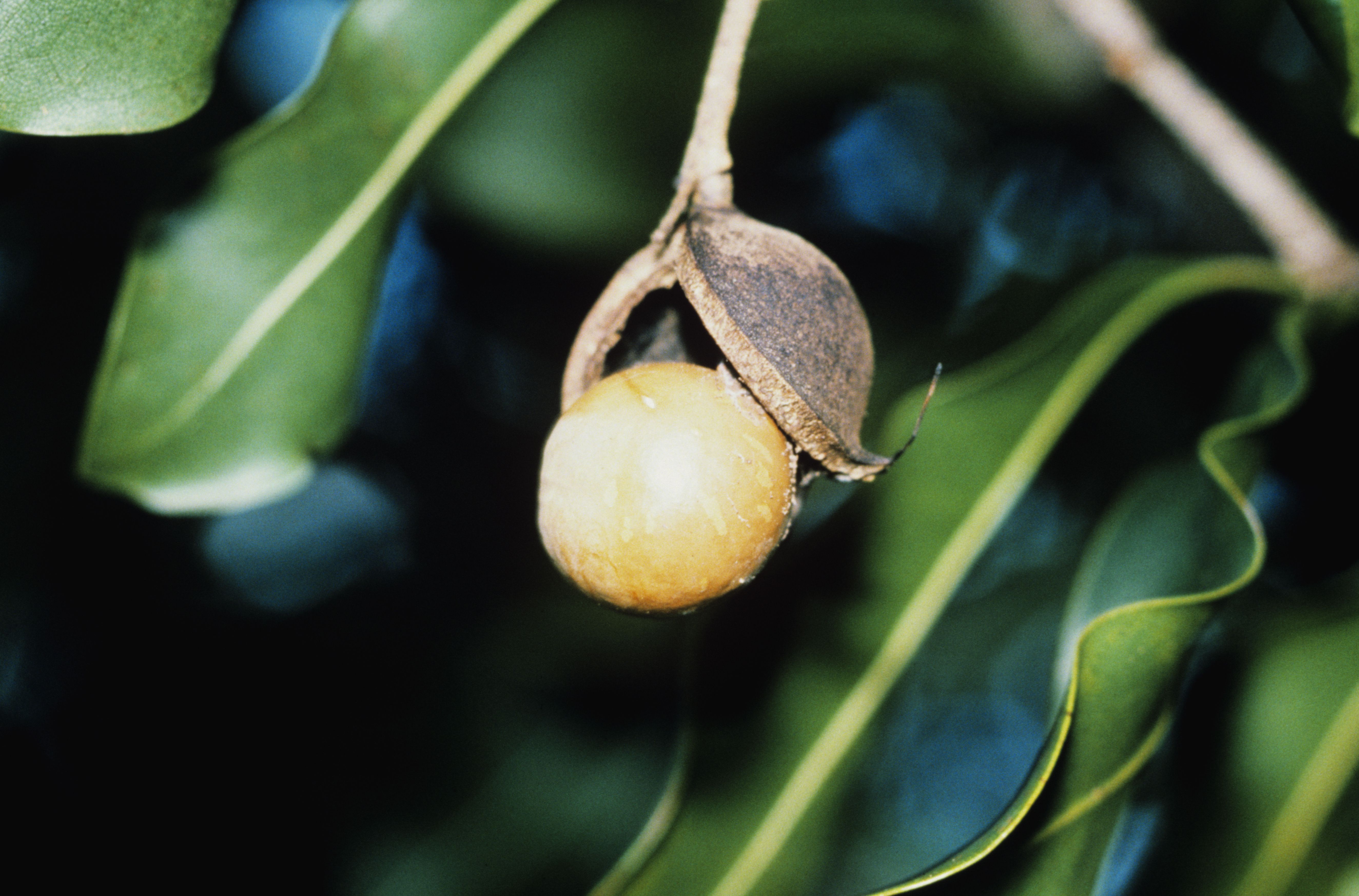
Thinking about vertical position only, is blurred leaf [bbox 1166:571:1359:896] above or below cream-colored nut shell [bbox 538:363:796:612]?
below

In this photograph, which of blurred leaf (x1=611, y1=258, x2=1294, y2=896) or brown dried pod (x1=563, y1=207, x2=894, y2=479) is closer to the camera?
brown dried pod (x1=563, y1=207, x2=894, y2=479)

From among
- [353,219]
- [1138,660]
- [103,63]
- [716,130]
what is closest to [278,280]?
[353,219]

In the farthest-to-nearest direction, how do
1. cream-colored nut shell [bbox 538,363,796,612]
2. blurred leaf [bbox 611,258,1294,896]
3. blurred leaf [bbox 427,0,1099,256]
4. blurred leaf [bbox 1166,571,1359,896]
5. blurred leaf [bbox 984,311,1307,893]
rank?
blurred leaf [bbox 427,0,1099,256] < blurred leaf [bbox 611,258,1294,896] < blurred leaf [bbox 1166,571,1359,896] < blurred leaf [bbox 984,311,1307,893] < cream-colored nut shell [bbox 538,363,796,612]

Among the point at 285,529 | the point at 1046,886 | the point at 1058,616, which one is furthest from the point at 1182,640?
the point at 285,529

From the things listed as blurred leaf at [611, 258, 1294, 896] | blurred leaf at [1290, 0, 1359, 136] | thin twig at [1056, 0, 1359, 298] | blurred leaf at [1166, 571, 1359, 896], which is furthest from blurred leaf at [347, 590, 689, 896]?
blurred leaf at [1290, 0, 1359, 136]

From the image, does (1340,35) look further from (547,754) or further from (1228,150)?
(547,754)

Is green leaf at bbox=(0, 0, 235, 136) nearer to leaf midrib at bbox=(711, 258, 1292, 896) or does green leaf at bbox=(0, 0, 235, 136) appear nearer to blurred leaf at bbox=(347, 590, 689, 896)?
leaf midrib at bbox=(711, 258, 1292, 896)

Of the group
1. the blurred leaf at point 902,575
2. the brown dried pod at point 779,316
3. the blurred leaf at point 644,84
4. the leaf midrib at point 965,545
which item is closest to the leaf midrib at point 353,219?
the blurred leaf at point 644,84

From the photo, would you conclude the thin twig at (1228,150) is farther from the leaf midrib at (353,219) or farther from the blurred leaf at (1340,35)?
the leaf midrib at (353,219)
